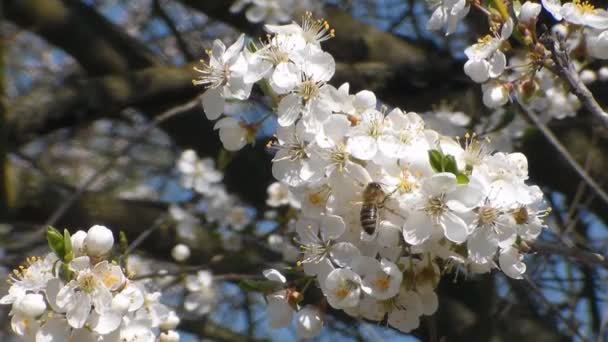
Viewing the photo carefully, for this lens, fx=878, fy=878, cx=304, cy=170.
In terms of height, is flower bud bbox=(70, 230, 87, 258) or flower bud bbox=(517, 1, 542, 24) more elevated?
flower bud bbox=(517, 1, 542, 24)

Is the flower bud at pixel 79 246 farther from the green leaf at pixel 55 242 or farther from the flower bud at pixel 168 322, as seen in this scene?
the flower bud at pixel 168 322

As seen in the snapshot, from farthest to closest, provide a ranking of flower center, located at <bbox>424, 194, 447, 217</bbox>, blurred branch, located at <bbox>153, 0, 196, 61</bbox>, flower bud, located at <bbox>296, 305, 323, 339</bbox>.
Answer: blurred branch, located at <bbox>153, 0, 196, 61</bbox> → flower bud, located at <bbox>296, 305, 323, 339</bbox> → flower center, located at <bbox>424, 194, 447, 217</bbox>

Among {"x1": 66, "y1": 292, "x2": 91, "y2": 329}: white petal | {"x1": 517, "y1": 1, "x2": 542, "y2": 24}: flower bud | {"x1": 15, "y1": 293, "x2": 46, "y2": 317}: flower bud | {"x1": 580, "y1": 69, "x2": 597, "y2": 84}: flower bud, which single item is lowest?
{"x1": 580, "y1": 69, "x2": 597, "y2": 84}: flower bud

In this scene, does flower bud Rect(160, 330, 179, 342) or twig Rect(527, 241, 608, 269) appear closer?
twig Rect(527, 241, 608, 269)

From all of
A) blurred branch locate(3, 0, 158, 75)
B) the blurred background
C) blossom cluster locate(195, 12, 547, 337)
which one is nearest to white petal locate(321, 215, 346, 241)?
blossom cluster locate(195, 12, 547, 337)

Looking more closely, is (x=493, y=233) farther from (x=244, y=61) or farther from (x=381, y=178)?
(x=244, y=61)

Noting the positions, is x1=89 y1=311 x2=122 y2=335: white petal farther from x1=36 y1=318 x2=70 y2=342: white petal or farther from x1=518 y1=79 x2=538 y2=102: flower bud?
x1=518 y1=79 x2=538 y2=102: flower bud

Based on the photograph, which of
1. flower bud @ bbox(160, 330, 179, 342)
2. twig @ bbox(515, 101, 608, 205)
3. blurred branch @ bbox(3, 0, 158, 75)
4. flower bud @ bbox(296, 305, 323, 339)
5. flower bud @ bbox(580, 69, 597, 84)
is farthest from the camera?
blurred branch @ bbox(3, 0, 158, 75)

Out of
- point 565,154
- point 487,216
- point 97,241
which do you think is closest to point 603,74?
point 565,154
